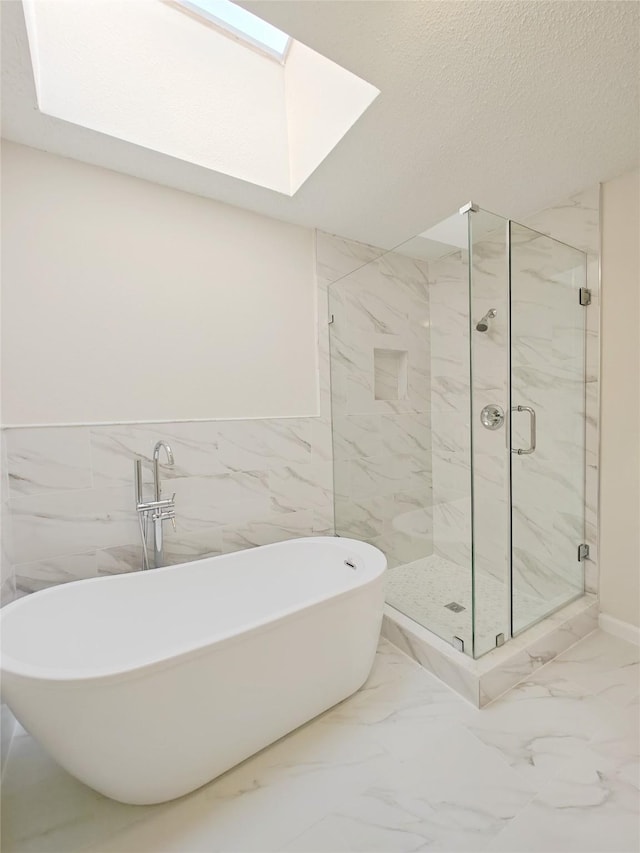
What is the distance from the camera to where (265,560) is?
6.14 ft

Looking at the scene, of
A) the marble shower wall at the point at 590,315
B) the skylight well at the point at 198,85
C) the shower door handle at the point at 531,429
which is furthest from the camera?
the marble shower wall at the point at 590,315

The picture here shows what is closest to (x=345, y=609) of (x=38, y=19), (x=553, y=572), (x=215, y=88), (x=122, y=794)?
(x=122, y=794)

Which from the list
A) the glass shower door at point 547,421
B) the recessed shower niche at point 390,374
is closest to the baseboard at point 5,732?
the glass shower door at point 547,421

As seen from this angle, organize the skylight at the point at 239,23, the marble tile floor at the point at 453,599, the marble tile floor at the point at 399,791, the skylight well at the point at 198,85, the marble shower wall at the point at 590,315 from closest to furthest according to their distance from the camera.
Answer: the marble tile floor at the point at 399,791
the skylight well at the point at 198,85
the skylight at the point at 239,23
the marble tile floor at the point at 453,599
the marble shower wall at the point at 590,315

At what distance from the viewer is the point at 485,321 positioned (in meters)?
1.97

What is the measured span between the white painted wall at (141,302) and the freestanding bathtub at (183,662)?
853 mm

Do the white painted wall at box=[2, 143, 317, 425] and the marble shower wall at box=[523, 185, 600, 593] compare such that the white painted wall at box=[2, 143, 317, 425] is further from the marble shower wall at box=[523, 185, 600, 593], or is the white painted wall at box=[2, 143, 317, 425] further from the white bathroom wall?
the marble shower wall at box=[523, 185, 600, 593]

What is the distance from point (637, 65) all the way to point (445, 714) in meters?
2.49

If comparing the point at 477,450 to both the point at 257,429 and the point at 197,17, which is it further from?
the point at 197,17

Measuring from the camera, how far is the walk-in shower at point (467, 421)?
1.82 metres

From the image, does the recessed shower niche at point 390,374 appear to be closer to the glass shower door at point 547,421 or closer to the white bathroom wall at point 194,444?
the white bathroom wall at point 194,444

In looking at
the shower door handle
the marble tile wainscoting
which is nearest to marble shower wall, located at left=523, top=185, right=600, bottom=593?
the shower door handle

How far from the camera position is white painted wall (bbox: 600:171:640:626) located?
5.89 ft

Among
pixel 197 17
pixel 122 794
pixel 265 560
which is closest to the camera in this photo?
pixel 122 794
